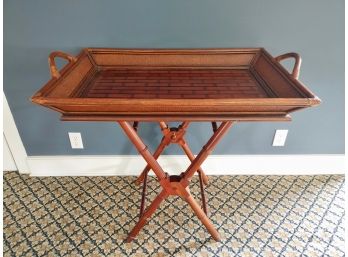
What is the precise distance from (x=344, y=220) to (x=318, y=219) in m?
0.15

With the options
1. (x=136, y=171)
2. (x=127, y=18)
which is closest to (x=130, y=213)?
(x=136, y=171)

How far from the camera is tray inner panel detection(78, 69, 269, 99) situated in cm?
88

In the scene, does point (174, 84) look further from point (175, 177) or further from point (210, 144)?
point (175, 177)

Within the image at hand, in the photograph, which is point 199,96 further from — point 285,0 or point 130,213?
point 130,213

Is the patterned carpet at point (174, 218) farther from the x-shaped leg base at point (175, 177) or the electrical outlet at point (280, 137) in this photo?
the electrical outlet at point (280, 137)

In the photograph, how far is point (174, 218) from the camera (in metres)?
1.31

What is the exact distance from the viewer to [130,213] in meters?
1.35

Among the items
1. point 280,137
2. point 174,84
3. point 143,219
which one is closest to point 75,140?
point 143,219

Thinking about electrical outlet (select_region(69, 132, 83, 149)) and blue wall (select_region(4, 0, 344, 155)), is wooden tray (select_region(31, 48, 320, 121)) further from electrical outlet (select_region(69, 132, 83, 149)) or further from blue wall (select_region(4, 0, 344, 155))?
electrical outlet (select_region(69, 132, 83, 149))

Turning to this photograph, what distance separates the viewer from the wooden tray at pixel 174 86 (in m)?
0.68

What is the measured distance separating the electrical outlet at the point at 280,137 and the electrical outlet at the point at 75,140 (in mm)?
1214

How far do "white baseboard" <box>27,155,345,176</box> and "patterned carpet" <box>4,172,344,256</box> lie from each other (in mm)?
44

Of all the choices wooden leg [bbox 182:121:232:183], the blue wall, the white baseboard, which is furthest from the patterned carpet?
the blue wall

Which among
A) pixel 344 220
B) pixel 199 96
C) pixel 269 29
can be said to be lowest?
pixel 344 220
